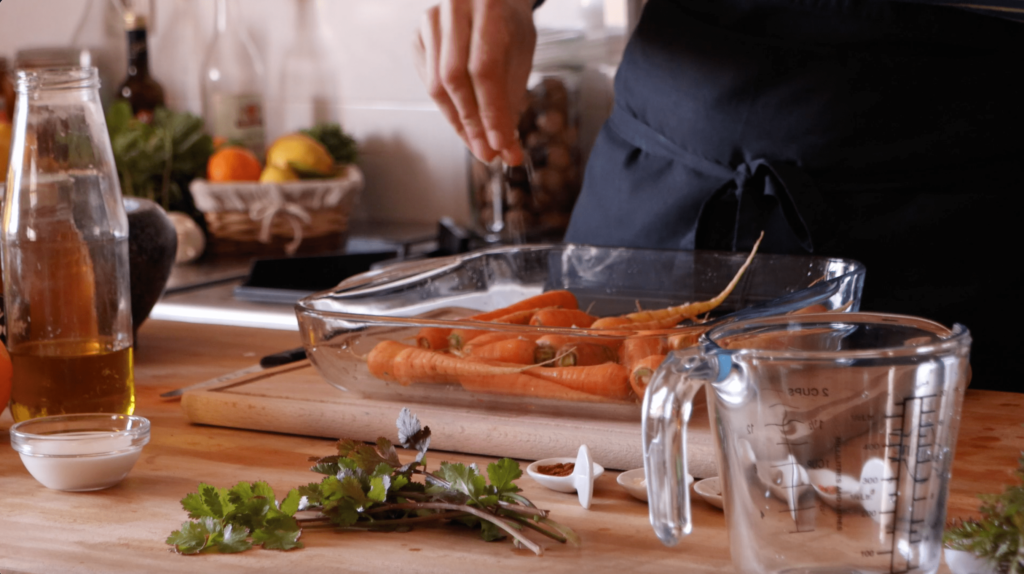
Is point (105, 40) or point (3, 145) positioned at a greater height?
point (105, 40)

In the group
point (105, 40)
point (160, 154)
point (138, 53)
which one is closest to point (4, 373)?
point (160, 154)

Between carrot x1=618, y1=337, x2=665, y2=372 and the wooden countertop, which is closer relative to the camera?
the wooden countertop

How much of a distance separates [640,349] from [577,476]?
0.14 meters

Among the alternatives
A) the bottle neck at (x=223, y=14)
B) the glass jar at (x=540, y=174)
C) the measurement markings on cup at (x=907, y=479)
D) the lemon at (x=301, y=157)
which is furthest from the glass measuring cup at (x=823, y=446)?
the bottle neck at (x=223, y=14)

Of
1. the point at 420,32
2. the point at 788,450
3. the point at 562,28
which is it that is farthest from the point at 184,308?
the point at 788,450

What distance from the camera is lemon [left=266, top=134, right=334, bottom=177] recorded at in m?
2.08

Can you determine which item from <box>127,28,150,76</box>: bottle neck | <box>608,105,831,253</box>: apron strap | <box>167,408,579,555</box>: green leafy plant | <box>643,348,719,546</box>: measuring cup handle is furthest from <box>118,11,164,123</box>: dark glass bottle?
<box>643,348,719,546</box>: measuring cup handle

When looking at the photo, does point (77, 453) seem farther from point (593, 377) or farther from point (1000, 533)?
point (1000, 533)

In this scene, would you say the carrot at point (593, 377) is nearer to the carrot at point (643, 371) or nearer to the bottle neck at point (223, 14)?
the carrot at point (643, 371)

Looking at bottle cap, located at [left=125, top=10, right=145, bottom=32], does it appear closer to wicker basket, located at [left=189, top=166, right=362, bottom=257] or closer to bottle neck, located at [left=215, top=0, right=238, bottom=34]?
bottle neck, located at [left=215, top=0, right=238, bottom=34]

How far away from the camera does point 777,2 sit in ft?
3.84

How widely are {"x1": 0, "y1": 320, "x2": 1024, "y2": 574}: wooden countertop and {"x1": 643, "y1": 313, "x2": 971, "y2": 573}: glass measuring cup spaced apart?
8 centimetres

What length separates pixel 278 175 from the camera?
2041 millimetres

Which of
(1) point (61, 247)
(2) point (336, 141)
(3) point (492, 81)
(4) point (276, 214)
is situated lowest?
(4) point (276, 214)
